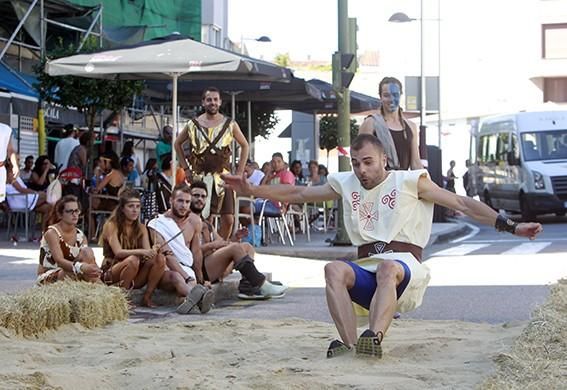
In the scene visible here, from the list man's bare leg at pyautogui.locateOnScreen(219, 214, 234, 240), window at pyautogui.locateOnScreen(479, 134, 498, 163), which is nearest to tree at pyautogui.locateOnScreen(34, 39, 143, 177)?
man's bare leg at pyautogui.locateOnScreen(219, 214, 234, 240)

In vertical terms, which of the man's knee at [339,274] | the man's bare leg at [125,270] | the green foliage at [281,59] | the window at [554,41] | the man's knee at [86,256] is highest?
the green foliage at [281,59]

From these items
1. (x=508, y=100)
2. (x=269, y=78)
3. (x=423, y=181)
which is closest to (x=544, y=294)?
(x=423, y=181)

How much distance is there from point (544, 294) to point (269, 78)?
21.4 ft

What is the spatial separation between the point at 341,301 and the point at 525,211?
22.1 m

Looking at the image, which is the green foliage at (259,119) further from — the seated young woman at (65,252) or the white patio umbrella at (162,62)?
the seated young woman at (65,252)

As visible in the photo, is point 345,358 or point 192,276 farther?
point 192,276

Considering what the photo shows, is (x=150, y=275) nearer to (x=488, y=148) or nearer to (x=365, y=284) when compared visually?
(x=365, y=284)

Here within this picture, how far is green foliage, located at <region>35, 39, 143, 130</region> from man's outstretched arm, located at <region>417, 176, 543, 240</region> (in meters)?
11.9

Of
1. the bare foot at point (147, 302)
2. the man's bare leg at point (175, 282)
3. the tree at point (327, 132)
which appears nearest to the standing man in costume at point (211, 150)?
the man's bare leg at point (175, 282)

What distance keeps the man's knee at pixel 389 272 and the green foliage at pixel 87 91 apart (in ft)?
40.1

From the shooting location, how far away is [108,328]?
868cm

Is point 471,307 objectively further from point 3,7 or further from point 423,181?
point 3,7

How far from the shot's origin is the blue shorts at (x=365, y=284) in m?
6.84

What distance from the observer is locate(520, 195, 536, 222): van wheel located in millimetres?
27959
